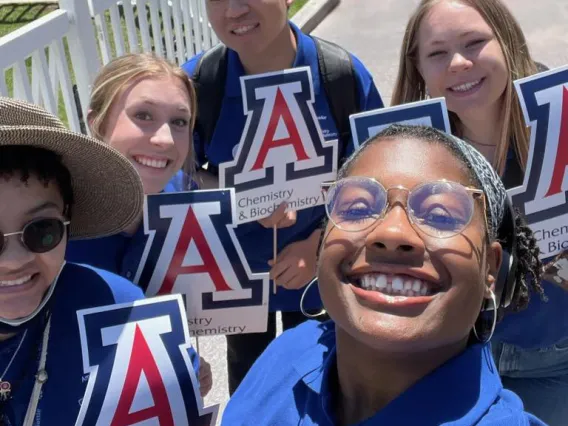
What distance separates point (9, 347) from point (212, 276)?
2.18ft

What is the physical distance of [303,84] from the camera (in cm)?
242

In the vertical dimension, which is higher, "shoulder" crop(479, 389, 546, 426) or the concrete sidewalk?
the concrete sidewalk

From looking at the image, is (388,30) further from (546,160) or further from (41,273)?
(41,273)

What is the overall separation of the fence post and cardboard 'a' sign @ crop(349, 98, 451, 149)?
236 centimetres

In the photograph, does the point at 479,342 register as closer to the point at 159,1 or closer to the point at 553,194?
the point at 553,194

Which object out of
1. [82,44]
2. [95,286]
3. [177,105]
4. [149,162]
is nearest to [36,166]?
[95,286]

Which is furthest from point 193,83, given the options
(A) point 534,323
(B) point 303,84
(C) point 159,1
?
(C) point 159,1

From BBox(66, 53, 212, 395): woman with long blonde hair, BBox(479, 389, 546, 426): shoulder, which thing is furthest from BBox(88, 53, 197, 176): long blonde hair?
BBox(479, 389, 546, 426): shoulder

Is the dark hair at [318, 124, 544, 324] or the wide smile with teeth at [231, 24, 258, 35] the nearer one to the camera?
the dark hair at [318, 124, 544, 324]

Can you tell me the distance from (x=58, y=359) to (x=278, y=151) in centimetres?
106

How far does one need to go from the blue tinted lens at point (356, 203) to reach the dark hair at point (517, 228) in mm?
101

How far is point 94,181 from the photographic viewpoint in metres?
1.87

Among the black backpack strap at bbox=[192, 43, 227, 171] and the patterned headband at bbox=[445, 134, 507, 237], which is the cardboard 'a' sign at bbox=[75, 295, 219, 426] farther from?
the black backpack strap at bbox=[192, 43, 227, 171]

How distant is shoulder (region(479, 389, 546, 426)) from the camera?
128 cm
